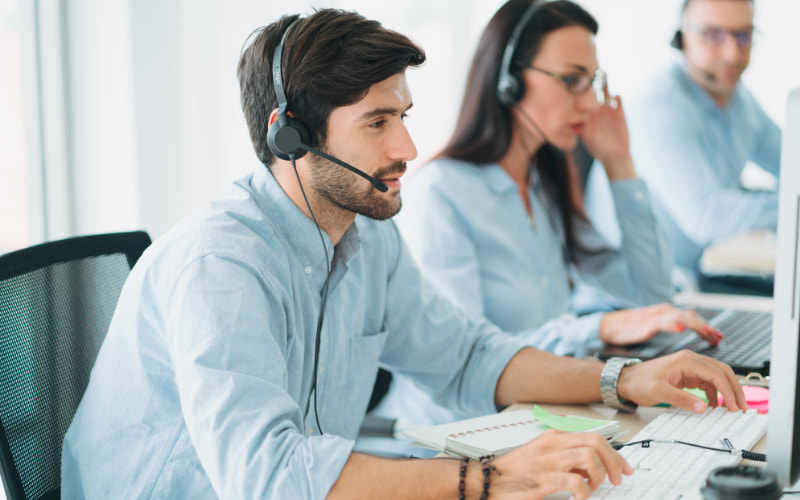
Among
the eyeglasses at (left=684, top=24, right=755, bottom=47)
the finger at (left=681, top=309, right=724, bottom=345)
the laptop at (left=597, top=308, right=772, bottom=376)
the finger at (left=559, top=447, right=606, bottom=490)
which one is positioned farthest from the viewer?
the eyeglasses at (left=684, top=24, right=755, bottom=47)

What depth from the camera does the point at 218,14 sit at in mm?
2184

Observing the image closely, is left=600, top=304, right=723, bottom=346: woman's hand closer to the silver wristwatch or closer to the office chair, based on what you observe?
the silver wristwatch

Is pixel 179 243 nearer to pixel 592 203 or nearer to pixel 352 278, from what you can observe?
pixel 352 278

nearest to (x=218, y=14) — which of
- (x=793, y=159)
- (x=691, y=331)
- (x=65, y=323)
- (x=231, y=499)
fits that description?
(x=65, y=323)

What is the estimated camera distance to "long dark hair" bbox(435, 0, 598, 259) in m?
1.83

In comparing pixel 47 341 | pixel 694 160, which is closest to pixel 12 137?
pixel 47 341

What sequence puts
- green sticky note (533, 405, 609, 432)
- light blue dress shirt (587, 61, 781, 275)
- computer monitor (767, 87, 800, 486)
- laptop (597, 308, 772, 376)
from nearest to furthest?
computer monitor (767, 87, 800, 486), green sticky note (533, 405, 609, 432), laptop (597, 308, 772, 376), light blue dress shirt (587, 61, 781, 275)

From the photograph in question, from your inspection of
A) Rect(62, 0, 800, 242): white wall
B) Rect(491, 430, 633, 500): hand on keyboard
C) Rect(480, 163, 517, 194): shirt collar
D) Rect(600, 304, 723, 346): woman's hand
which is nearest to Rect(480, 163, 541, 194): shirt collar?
Rect(480, 163, 517, 194): shirt collar

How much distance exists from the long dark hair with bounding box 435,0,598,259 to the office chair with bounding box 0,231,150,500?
2.98 feet

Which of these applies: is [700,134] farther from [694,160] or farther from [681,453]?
[681,453]

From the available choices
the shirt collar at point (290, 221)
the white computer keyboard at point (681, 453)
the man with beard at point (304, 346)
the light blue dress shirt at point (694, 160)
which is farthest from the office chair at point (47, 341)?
the light blue dress shirt at point (694, 160)

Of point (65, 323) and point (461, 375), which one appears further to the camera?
point (461, 375)

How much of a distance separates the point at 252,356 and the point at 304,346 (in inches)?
9.2

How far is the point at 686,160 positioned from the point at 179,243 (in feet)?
6.81
